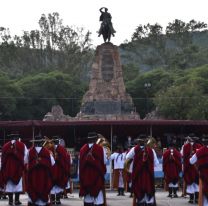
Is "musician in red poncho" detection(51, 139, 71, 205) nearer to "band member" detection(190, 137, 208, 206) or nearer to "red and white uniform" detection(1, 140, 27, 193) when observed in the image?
"red and white uniform" detection(1, 140, 27, 193)

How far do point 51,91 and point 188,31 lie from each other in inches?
1309

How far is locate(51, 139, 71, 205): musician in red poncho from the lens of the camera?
20075 millimetres

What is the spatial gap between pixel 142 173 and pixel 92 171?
129 cm

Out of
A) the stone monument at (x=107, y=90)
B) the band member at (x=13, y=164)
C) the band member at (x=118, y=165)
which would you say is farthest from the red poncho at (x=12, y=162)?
the stone monument at (x=107, y=90)

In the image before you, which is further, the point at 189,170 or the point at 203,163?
the point at 189,170

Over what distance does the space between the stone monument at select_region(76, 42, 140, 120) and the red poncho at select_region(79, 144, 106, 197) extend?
35.1 m

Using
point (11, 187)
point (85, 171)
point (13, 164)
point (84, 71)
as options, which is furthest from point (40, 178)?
point (84, 71)

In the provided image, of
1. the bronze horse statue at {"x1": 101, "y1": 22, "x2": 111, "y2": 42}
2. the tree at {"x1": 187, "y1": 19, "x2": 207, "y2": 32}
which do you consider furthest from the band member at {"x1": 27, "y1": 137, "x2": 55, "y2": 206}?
the tree at {"x1": 187, "y1": 19, "x2": 207, "y2": 32}

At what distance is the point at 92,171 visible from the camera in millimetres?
16922

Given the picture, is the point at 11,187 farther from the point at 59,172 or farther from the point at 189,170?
the point at 189,170

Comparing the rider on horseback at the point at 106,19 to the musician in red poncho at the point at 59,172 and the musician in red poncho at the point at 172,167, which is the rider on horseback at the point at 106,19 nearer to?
the musician in red poncho at the point at 172,167

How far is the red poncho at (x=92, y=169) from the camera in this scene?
16.9 meters

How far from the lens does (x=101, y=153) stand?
16.9 metres

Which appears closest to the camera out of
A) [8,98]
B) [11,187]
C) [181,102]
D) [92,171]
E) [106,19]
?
[92,171]
